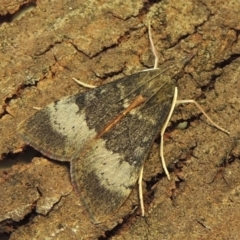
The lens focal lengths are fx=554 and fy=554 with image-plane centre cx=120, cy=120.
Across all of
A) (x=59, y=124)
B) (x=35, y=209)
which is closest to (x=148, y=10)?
(x=59, y=124)

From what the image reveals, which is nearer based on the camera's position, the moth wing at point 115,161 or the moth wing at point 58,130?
the moth wing at point 115,161

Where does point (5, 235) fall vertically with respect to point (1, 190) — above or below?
below

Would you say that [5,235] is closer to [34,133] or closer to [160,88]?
[34,133]

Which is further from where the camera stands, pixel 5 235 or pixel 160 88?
pixel 160 88

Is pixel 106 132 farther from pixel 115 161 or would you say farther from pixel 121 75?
pixel 121 75

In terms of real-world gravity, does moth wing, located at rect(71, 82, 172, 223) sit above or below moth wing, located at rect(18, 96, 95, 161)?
below

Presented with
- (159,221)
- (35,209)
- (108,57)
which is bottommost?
(159,221)

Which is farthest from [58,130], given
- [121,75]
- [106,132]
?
[121,75]
